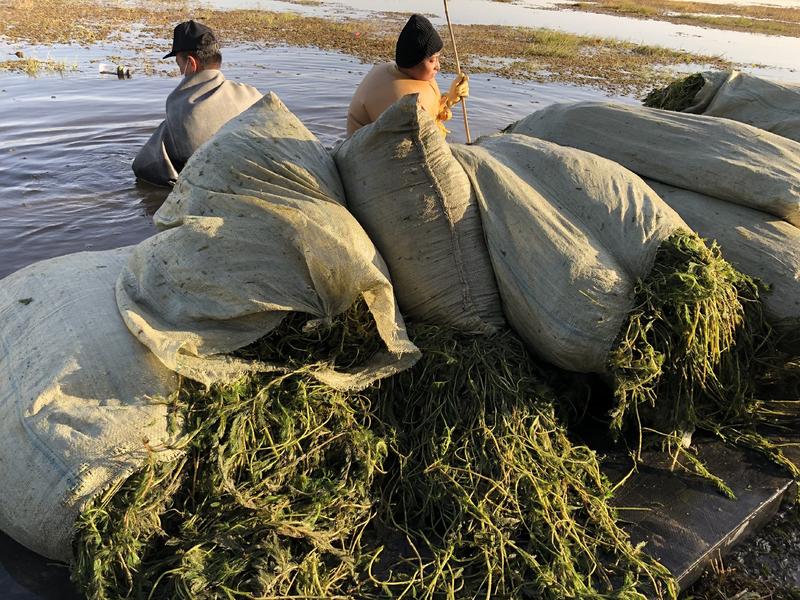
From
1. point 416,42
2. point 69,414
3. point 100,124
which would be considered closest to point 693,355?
point 69,414

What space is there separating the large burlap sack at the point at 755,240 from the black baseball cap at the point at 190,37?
3.68 meters

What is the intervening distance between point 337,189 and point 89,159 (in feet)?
16.2

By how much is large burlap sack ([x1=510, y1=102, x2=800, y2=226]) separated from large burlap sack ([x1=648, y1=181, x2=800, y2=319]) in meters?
0.05

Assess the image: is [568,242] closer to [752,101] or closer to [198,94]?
[752,101]

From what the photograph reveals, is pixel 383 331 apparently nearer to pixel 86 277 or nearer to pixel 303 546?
pixel 303 546

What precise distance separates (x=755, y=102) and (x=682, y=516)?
8.11ft

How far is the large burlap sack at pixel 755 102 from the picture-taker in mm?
3125

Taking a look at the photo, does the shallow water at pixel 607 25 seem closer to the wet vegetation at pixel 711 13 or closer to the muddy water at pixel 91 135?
Answer: the wet vegetation at pixel 711 13

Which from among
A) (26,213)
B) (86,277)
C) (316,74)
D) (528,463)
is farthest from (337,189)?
(316,74)

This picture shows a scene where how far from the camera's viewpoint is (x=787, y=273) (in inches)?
89.7

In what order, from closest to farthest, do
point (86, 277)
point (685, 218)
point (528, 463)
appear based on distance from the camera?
point (528, 463) → point (86, 277) → point (685, 218)

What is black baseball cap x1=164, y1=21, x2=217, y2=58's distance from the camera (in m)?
4.48

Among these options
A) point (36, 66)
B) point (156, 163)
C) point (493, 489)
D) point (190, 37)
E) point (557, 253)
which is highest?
point (36, 66)

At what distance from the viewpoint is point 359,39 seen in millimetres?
14898
